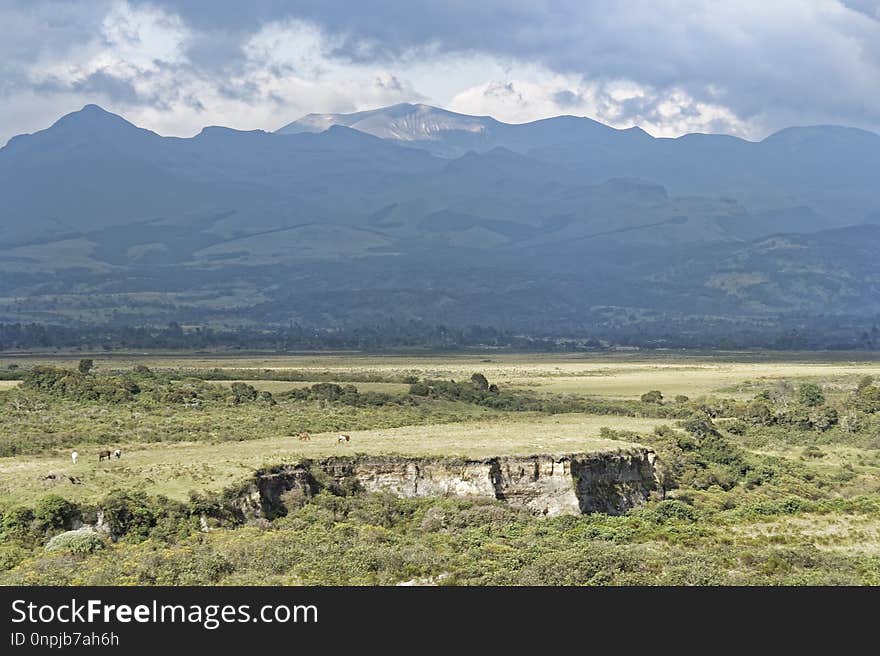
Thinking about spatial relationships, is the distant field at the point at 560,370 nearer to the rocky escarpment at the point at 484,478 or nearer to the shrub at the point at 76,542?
the rocky escarpment at the point at 484,478

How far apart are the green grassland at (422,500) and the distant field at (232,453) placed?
0.58 feet

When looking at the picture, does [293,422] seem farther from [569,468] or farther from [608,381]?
[608,381]

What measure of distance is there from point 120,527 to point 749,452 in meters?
42.9

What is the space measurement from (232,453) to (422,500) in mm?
9607

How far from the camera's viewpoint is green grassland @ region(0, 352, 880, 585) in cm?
3619

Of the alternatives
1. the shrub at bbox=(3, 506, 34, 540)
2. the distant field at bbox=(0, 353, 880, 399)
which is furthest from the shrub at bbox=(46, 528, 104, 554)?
the distant field at bbox=(0, 353, 880, 399)

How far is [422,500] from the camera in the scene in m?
51.5

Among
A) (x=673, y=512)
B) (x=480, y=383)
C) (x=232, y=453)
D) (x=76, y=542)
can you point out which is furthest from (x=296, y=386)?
(x=76, y=542)

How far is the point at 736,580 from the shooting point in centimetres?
3481

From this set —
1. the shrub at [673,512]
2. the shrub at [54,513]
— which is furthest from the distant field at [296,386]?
the shrub at [54,513]

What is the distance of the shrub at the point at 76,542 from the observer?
129 ft

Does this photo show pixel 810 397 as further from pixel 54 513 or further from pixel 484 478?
pixel 54 513

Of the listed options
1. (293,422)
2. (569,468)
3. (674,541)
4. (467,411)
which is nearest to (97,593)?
(674,541)

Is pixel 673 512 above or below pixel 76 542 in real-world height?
below
